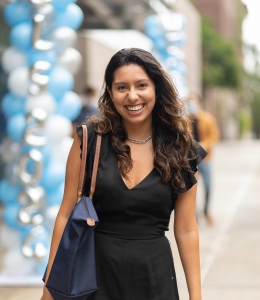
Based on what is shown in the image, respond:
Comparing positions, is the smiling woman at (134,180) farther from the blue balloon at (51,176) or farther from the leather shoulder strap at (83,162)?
the blue balloon at (51,176)

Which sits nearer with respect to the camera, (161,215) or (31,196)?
(161,215)

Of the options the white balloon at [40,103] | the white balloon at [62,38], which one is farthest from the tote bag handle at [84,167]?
the white balloon at [62,38]

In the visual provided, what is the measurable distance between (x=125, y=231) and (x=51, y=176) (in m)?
3.64

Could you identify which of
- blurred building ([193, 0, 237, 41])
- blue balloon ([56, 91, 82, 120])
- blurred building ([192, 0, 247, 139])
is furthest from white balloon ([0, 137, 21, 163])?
blurred building ([193, 0, 237, 41])

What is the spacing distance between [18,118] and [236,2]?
8918cm

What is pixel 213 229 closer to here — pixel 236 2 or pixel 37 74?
pixel 37 74

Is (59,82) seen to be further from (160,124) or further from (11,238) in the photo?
(160,124)

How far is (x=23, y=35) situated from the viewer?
245 inches

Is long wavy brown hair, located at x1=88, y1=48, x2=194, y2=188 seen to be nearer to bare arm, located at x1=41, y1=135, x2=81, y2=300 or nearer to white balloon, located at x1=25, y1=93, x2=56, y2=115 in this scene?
bare arm, located at x1=41, y1=135, x2=81, y2=300

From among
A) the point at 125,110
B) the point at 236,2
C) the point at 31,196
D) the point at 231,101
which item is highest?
the point at 236,2

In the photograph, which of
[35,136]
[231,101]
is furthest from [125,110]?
[231,101]

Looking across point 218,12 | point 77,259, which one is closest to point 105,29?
point 77,259

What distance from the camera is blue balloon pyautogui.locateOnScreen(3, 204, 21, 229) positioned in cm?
625

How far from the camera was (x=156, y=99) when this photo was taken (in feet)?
9.29
